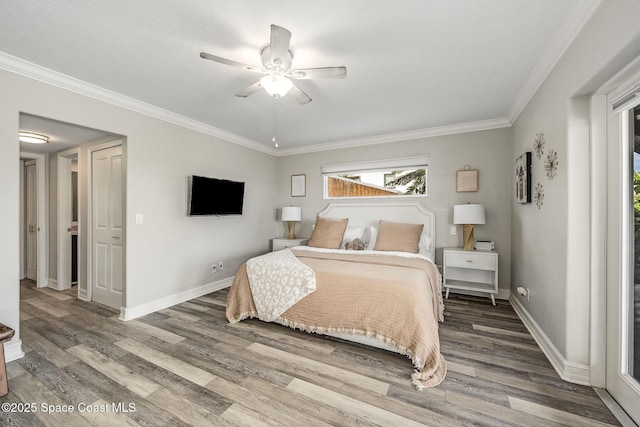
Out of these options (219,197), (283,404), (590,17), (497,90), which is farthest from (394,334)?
(219,197)

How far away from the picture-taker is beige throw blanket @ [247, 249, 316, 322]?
244 centimetres

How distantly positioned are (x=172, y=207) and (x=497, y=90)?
12.8 ft

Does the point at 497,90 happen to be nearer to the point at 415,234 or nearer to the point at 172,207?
the point at 415,234

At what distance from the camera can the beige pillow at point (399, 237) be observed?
3.40 meters

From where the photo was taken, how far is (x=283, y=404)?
62.2 inches

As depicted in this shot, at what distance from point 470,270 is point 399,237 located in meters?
1.06

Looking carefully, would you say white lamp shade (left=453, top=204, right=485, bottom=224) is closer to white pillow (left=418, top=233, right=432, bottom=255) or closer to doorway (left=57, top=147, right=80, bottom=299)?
white pillow (left=418, top=233, right=432, bottom=255)

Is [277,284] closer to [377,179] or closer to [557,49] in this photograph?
[377,179]

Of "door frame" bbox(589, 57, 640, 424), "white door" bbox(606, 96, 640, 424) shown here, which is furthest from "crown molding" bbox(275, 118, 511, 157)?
"white door" bbox(606, 96, 640, 424)

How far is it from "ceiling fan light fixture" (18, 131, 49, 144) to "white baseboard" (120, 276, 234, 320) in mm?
2402

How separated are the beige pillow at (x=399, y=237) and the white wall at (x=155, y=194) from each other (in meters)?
2.23

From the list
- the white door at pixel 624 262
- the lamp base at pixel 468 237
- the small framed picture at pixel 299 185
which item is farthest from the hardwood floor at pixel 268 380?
the small framed picture at pixel 299 185

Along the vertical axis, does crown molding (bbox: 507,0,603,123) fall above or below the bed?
above

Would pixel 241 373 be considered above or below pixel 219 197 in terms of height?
below
